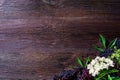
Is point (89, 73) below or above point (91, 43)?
above

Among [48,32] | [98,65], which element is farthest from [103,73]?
[48,32]

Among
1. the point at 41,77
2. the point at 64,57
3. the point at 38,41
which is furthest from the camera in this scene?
the point at 38,41

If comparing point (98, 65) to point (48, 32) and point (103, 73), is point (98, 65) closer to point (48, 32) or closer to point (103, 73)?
point (103, 73)

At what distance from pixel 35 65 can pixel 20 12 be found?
889mm

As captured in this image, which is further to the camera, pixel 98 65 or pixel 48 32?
pixel 48 32

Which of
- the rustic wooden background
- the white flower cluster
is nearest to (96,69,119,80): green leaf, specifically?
the white flower cluster

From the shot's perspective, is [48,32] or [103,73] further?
[48,32]

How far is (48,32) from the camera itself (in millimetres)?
2543

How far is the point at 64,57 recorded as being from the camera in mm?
2236

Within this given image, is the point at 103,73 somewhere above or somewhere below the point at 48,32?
above

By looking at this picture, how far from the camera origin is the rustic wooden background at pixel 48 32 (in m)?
2.19

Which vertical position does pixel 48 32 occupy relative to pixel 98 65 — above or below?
below

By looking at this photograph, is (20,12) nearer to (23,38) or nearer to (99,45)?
(23,38)

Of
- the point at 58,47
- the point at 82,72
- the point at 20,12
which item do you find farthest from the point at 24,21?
the point at 82,72
